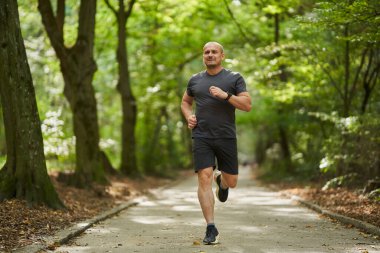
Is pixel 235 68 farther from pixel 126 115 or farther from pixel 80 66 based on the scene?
pixel 80 66

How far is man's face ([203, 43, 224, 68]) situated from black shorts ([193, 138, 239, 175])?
2.97 feet

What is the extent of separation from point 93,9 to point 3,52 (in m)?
5.93

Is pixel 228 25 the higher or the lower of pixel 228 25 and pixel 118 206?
the higher

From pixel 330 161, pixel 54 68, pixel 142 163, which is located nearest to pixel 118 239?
pixel 330 161

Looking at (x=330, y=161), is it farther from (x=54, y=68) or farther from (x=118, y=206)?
(x=54, y=68)

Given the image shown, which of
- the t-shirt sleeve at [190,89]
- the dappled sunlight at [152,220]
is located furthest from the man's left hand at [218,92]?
the dappled sunlight at [152,220]

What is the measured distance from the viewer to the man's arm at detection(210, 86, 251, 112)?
22.8ft

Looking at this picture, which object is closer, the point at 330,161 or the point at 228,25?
the point at 330,161

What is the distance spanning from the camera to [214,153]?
7.35 metres

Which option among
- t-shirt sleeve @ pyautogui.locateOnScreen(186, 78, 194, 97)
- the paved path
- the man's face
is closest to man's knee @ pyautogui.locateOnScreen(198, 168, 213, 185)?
the paved path

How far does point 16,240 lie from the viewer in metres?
7.11

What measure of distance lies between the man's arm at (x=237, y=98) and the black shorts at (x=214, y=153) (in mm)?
486

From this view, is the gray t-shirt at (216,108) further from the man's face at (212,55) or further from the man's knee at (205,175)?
the man's knee at (205,175)

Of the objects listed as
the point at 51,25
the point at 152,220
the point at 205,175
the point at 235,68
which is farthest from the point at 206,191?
the point at 235,68
